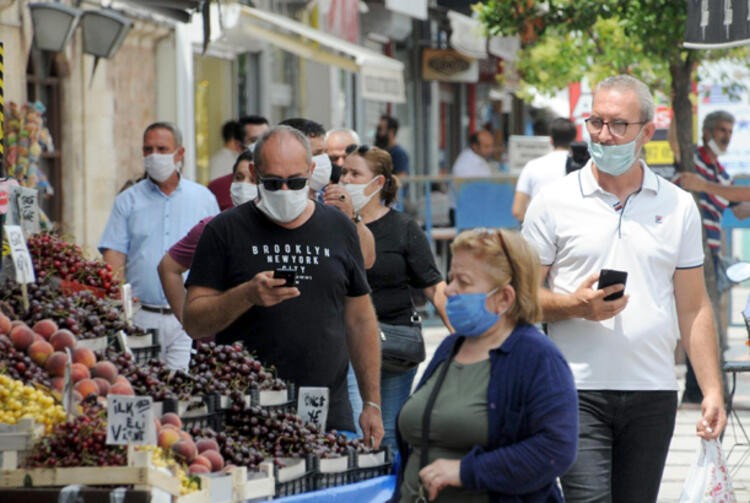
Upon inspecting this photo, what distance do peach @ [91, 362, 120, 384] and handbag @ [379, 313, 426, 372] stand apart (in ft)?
7.13

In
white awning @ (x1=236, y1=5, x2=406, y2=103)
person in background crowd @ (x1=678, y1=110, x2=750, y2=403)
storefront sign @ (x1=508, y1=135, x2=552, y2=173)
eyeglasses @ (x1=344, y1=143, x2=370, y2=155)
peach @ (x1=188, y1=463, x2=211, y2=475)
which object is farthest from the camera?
storefront sign @ (x1=508, y1=135, x2=552, y2=173)

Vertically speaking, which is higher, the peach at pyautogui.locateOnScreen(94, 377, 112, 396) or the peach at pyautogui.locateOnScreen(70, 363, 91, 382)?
the peach at pyautogui.locateOnScreen(70, 363, 91, 382)

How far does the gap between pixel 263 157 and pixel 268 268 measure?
1.36ft

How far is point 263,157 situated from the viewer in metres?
Answer: 6.92

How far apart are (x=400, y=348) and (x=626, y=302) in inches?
89.3

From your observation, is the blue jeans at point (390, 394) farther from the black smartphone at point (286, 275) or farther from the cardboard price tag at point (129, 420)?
the cardboard price tag at point (129, 420)

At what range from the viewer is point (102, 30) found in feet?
53.4

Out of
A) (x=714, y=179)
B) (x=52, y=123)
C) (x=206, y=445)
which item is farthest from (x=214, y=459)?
(x=52, y=123)

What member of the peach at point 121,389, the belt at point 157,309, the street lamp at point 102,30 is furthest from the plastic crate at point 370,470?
the street lamp at point 102,30

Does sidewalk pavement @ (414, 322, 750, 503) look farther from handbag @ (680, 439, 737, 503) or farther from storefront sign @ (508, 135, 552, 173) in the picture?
storefront sign @ (508, 135, 552, 173)

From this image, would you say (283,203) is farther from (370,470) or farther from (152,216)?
(152,216)

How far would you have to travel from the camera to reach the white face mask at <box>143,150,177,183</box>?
1084 cm

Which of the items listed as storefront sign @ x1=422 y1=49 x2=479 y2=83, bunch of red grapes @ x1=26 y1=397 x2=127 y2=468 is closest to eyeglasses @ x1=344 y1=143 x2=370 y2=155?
bunch of red grapes @ x1=26 y1=397 x2=127 y2=468

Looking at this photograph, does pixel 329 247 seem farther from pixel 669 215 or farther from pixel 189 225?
pixel 189 225
